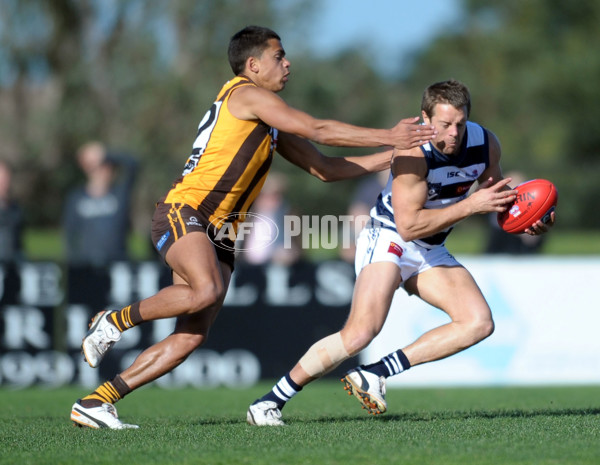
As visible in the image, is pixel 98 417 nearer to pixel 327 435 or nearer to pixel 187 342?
pixel 187 342

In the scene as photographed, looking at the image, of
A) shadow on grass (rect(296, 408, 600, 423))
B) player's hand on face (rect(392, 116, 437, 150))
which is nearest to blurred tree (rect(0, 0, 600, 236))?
shadow on grass (rect(296, 408, 600, 423))

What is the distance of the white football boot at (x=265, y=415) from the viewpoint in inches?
227

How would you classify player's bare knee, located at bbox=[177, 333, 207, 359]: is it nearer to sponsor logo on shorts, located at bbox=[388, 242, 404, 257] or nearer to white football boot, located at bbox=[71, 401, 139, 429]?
white football boot, located at bbox=[71, 401, 139, 429]

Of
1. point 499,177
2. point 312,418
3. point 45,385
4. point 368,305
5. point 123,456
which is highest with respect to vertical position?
point 499,177

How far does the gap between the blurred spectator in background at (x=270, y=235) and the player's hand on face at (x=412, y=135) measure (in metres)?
5.78

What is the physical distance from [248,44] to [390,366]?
2.28 meters

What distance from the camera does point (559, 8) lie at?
53.5m

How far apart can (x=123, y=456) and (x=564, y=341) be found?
7062 millimetres

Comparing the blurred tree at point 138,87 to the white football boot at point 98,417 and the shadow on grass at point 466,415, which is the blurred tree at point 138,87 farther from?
the white football boot at point 98,417

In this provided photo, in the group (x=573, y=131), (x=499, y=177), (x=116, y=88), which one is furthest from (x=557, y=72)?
(x=499, y=177)

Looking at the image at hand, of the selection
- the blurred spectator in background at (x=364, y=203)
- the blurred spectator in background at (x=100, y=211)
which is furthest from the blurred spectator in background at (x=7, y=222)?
the blurred spectator in background at (x=364, y=203)

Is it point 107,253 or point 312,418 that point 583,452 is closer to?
point 312,418

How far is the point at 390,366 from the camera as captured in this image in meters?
5.80

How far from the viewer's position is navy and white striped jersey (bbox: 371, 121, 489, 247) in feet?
19.0
